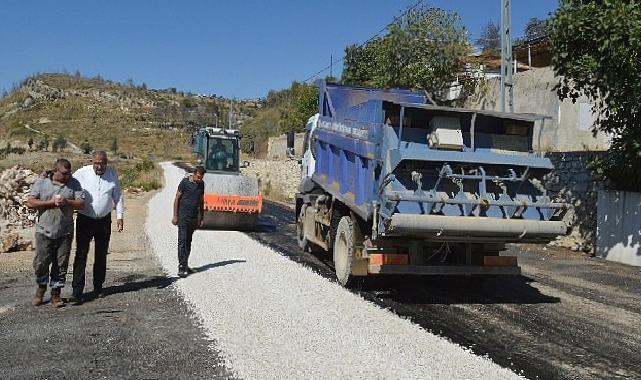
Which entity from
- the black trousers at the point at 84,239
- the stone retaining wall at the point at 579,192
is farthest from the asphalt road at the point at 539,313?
the black trousers at the point at 84,239

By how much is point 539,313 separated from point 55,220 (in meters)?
5.96

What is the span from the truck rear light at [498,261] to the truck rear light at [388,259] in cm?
117

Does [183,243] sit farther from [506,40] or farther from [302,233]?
[506,40]

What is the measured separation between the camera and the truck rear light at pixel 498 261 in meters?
8.93

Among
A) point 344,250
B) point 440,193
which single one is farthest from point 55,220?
point 440,193

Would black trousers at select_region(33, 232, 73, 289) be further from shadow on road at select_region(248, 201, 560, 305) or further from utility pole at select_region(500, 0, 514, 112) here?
utility pole at select_region(500, 0, 514, 112)

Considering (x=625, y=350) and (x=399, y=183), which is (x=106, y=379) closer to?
(x=399, y=183)

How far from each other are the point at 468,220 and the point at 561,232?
1285 millimetres

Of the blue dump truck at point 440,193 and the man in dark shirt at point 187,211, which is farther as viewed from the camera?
the man in dark shirt at point 187,211

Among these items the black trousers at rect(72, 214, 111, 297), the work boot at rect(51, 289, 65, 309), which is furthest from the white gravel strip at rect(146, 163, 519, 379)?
the work boot at rect(51, 289, 65, 309)

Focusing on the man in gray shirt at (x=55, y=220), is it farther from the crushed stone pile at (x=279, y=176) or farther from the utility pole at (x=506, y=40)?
the crushed stone pile at (x=279, y=176)

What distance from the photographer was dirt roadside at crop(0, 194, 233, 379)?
216 inches

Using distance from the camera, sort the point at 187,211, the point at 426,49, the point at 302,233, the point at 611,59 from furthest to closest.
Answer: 1. the point at 426,49
2. the point at 302,233
3. the point at 611,59
4. the point at 187,211

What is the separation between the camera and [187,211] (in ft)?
33.6
